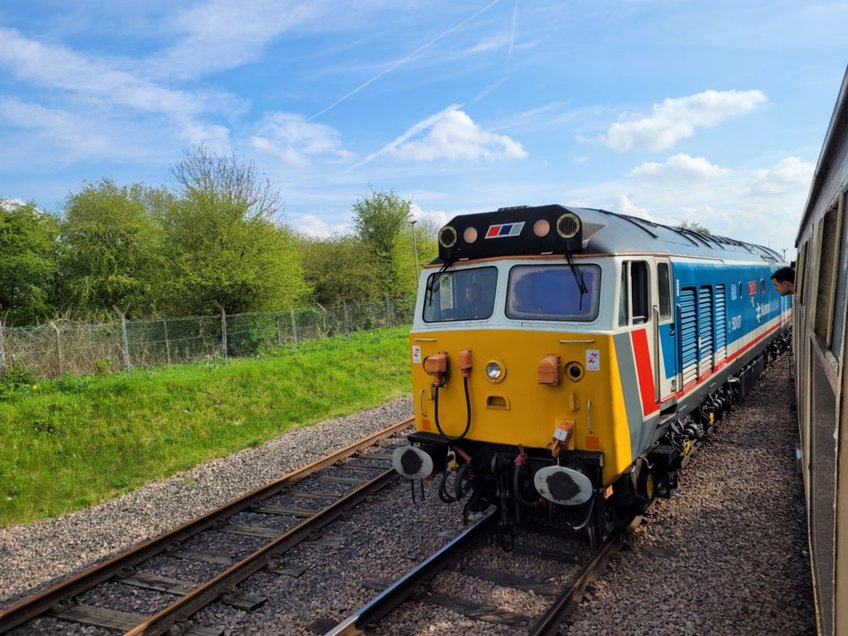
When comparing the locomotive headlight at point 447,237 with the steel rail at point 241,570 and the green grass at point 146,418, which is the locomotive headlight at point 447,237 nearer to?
the steel rail at point 241,570

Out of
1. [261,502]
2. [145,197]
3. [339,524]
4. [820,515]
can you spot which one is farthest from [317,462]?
[145,197]

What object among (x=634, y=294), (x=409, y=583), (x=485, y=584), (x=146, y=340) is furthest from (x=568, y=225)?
(x=146, y=340)

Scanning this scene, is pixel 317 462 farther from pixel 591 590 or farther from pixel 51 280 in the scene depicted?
pixel 51 280

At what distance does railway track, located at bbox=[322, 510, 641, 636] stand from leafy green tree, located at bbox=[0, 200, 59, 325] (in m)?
28.4

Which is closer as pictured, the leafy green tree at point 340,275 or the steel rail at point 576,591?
the steel rail at point 576,591

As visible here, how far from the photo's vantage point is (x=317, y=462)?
9.30 meters

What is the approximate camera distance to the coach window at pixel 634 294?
5.45 metres

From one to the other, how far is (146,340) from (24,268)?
54.0ft

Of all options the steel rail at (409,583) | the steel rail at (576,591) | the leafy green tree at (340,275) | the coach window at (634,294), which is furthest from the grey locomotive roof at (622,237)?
the leafy green tree at (340,275)

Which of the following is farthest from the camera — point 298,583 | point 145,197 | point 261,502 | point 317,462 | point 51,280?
point 145,197

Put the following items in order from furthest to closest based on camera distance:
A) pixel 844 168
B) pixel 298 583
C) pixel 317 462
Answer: pixel 317 462, pixel 298 583, pixel 844 168

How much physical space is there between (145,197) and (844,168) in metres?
37.9

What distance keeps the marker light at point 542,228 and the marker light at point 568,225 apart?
0.12m

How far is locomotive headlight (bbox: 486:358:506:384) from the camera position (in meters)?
5.64
